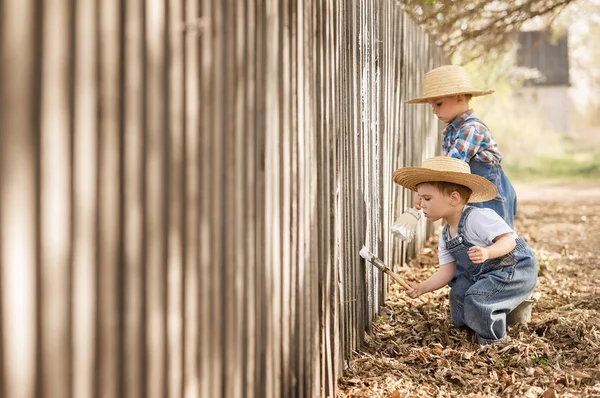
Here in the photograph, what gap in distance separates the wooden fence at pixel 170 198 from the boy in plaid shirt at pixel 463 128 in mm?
1653

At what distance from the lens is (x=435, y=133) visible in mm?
8852

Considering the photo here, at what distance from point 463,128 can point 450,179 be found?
0.79 m

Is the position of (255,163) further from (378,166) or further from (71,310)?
(378,166)

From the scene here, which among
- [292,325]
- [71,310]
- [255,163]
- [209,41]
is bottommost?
[292,325]

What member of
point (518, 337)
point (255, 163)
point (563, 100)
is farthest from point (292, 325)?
point (563, 100)

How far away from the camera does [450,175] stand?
14.9 ft

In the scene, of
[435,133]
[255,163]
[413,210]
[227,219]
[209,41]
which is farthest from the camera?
[435,133]

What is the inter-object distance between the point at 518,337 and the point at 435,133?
175 inches

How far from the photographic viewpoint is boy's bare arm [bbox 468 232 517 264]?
14.4 feet

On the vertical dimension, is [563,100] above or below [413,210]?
above

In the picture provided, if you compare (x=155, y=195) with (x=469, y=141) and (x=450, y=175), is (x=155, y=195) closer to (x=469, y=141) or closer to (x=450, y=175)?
(x=450, y=175)

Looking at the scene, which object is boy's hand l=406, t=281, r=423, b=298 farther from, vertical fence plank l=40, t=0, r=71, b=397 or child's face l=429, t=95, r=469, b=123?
vertical fence plank l=40, t=0, r=71, b=397

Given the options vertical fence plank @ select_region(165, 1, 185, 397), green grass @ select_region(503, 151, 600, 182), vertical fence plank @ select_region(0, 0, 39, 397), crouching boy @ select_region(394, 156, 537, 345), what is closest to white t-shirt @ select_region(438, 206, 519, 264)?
crouching boy @ select_region(394, 156, 537, 345)

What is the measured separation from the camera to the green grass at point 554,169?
22400mm
